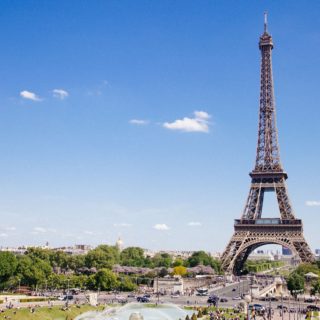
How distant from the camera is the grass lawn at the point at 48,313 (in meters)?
50.8

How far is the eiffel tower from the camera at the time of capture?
99.3m

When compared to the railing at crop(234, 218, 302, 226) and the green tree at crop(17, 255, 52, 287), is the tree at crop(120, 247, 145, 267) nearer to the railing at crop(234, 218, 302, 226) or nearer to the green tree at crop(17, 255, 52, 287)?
the railing at crop(234, 218, 302, 226)

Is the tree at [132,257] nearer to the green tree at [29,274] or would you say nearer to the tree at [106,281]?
the tree at [106,281]

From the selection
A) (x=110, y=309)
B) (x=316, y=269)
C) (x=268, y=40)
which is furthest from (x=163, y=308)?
(x=268, y=40)

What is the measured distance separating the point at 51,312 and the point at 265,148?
65.9 m

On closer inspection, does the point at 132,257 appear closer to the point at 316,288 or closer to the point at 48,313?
the point at 316,288

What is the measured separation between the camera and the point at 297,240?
323ft

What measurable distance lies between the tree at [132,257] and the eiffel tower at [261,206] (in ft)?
138

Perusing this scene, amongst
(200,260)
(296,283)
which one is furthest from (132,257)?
(296,283)

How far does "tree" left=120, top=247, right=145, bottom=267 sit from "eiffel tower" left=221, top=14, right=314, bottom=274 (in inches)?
1655

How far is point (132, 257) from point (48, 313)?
4029 inches

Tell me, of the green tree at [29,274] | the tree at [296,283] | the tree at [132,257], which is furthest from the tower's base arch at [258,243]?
the tree at [132,257]

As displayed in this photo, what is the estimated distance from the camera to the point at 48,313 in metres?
54.4

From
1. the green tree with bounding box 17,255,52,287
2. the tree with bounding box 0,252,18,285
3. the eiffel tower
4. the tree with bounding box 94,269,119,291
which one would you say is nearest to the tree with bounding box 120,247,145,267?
the eiffel tower
